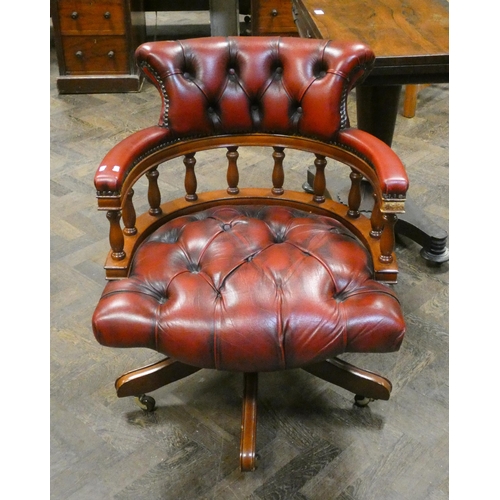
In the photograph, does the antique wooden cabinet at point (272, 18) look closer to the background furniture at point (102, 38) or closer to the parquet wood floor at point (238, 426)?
the background furniture at point (102, 38)

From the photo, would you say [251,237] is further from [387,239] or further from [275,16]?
[275,16]

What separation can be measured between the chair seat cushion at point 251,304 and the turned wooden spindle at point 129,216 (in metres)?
0.07

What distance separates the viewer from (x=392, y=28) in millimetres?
1716

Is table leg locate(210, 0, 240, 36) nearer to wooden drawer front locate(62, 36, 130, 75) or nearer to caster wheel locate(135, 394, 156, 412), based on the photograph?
wooden drawer front locate(62, 36, 130, 75)

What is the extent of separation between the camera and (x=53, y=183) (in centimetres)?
251

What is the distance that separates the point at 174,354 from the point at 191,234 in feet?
1.01

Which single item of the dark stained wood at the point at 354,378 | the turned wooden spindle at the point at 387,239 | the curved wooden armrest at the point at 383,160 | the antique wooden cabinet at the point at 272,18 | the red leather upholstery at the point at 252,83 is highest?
the antique wooden cabinet at the point at 272,18

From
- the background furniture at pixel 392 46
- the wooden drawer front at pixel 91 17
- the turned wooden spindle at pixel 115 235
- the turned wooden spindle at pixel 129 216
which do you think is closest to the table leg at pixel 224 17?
the wooden drawer front at pixel 91 17

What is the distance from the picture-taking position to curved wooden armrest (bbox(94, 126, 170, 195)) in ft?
3.92

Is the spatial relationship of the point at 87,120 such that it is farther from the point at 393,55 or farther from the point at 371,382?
the point at 371,382

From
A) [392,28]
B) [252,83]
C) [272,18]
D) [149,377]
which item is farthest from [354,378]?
[272,18]

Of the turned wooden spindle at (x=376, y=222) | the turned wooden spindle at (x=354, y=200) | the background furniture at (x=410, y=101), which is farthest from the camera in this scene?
the background furniture at (x=410, y=101)

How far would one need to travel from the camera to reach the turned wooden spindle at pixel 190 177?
1508mm

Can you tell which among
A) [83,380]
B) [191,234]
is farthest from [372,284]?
[83,380]
